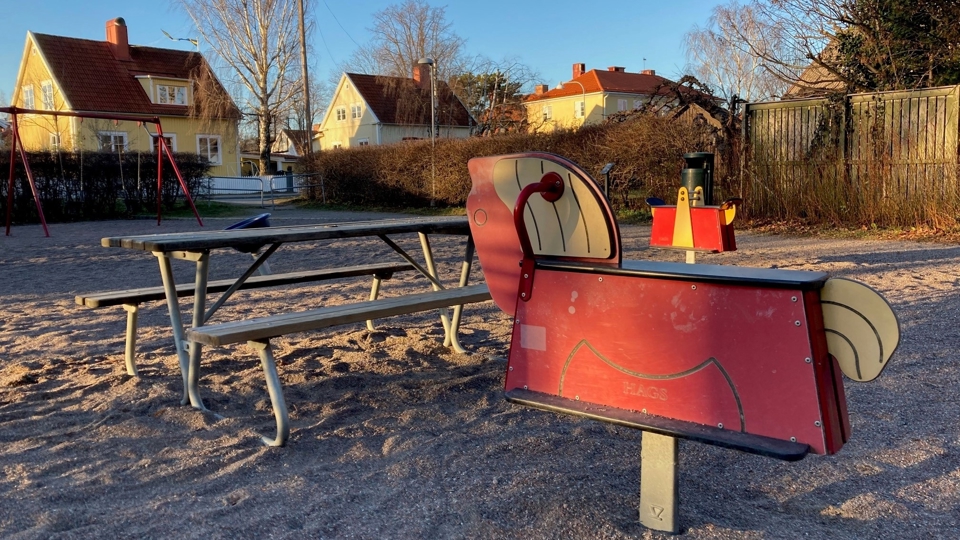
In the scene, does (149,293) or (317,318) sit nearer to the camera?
(317,318)

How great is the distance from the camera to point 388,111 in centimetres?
4644

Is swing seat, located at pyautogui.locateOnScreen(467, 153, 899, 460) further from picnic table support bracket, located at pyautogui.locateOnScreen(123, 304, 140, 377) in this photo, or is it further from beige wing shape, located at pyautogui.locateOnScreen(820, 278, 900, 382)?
picnic table support bracket, located at pyautogui.locateOnScreen(123, 304, 140, 377)

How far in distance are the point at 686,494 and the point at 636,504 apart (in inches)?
8.4

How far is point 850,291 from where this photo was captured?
1.91 m

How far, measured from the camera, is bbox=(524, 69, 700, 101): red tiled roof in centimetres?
A: 5931

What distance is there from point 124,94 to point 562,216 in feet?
127

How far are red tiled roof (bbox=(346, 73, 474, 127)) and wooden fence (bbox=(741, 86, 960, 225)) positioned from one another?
29.8 meters

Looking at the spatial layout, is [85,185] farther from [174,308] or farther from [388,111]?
[388,111]

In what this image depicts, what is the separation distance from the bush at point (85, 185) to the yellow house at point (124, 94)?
49.0 feet

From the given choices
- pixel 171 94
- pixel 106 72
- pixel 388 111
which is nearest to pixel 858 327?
pixel 106 72

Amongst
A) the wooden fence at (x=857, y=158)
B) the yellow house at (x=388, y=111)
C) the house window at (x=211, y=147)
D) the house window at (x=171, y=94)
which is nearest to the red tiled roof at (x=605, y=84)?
the yellow house at (x=388, y=111)

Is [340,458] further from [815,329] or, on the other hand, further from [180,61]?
[180,61]

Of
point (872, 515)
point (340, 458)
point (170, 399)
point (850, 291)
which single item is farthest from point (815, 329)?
point (170, 399)

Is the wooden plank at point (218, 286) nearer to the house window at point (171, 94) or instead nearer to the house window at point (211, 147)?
the house window at point (211, 147)
